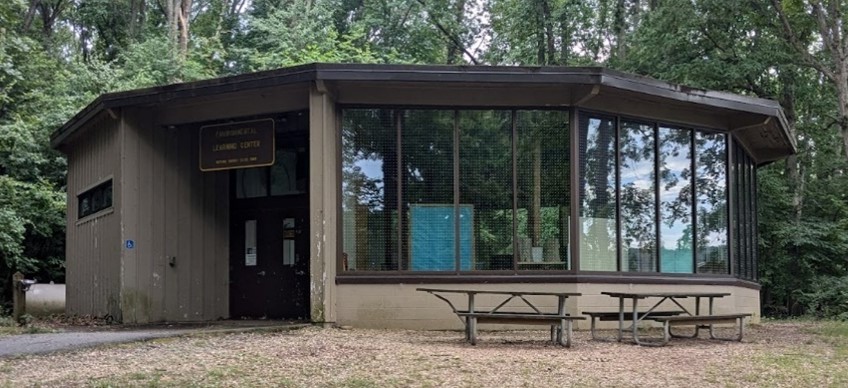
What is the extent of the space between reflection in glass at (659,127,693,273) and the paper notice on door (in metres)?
5.76

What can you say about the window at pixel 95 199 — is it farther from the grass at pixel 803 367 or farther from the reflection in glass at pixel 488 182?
the grass at pixel 803 367

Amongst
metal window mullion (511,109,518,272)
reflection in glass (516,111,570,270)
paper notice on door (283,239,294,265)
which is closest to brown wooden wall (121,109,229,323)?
paper notice on door (283,239,294,265)

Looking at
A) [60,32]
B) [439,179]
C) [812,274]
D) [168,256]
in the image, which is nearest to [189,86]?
[168,256]

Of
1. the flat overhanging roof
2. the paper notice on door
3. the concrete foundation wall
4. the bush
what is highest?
the flat overhanging roof

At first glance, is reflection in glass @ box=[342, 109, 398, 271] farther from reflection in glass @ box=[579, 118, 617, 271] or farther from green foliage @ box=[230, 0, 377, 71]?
green foliage @ box=[230, 0, 377, 71]

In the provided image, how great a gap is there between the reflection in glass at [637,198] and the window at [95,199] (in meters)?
7.99

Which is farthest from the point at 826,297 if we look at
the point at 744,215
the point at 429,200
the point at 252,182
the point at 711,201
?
the point at 252,182

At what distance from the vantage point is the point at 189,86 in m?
11.6

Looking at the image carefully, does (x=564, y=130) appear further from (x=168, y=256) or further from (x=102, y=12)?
(x=102, y=12)

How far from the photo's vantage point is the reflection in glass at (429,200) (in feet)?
36.7

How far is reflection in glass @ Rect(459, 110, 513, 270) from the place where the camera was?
11281 millimetres

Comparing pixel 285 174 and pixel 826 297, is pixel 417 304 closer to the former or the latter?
pixel 285 174

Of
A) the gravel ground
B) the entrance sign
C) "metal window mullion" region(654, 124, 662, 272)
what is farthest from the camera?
"metal window mullion" region(654, 124, 662, 272)

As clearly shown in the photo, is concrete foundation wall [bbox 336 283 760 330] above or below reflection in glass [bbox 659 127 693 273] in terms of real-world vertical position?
below
